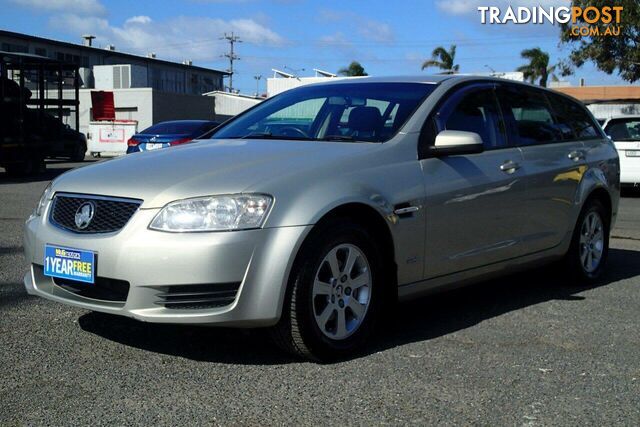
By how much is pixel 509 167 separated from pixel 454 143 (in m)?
0.82

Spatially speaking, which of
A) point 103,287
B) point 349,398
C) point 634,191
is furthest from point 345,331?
point 634,191

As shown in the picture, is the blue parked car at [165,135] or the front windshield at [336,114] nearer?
the front windshield at [336,114]

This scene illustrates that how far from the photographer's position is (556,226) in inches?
236

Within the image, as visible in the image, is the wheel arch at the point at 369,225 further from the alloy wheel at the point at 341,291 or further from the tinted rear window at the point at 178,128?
the tinted rear window at the point at 178,128

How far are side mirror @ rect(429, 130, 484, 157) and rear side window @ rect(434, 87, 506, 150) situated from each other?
0.23 metres

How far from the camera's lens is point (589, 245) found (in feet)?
21.6

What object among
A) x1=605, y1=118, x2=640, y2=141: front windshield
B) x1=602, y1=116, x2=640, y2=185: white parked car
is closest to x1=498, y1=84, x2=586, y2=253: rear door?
x1=602, y1=116, x2=640, y2=185: white parked car

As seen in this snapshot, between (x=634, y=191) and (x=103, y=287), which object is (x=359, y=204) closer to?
(x=103, y=287)

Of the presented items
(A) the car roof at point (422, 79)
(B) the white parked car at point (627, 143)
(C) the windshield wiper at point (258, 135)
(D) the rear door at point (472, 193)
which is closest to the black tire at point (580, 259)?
(D) the rear door at point (472, 193)

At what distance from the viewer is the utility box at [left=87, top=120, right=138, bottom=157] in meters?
34.3

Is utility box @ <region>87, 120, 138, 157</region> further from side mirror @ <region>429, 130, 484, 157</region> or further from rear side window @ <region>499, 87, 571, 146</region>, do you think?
side mirror @ <region>429, 130, 484, 157</region>

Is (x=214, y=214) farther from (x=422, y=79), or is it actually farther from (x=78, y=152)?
(x=78, y=152)

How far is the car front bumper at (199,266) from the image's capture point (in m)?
3.83

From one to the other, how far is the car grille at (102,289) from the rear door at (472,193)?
5.87 feet
